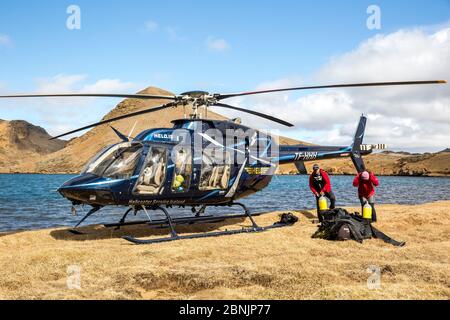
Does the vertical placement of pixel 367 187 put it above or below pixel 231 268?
above

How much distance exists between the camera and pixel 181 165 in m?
10.7

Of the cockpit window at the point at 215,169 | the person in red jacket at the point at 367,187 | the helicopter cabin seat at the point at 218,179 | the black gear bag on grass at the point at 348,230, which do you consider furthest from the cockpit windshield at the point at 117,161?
the person in red jacket at the point at 367,187

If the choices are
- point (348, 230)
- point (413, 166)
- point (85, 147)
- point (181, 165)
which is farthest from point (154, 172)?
point (85, 147)

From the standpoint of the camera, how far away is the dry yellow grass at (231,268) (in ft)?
19.0

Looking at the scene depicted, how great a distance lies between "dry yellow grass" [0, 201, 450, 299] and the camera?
5781 mm

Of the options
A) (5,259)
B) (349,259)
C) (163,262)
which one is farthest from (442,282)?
(5,259)

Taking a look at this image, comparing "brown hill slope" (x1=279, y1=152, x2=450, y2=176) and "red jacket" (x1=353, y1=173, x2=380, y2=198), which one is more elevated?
"red jacket" (x1=353, y1=173, x2=380, y2=198)

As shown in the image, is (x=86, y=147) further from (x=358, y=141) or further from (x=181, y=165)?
(x=181, y=165)

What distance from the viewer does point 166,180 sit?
1045 centimetres

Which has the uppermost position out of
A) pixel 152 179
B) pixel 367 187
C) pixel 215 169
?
pixel 215 169

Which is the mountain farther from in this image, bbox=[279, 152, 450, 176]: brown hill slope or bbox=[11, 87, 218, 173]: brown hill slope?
bbox=[279, 152, 450, 176]: brown hill slope

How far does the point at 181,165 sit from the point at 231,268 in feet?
14.3

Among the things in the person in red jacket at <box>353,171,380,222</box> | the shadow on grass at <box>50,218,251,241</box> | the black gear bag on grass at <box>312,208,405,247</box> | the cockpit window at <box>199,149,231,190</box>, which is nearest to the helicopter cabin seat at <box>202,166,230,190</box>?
the cockpit window at <box>199,149,231,190</box>

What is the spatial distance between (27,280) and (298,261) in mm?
4653
